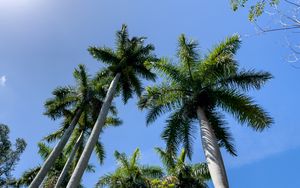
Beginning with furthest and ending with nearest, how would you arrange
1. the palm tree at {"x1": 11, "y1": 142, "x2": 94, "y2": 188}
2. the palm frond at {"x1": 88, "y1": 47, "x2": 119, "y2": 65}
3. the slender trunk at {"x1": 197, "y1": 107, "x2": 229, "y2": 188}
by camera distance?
the palm tree at {"x1": 11, "y1": 142, "x2": 94, "y2": 188} → the palm frond at {"x1": 88, "y1": 47, "x2": 119, "y2": 65} → the slender trunk at {"x1": 197, "y1": 107, "x2": 229, "y2": 188}

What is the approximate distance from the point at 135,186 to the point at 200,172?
392 centimetres

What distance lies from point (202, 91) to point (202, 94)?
14cm

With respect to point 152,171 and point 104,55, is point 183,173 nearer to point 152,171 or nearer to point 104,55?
point 152,171

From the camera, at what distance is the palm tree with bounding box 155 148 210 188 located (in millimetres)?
21422

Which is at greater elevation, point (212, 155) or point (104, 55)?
point (104, 55)

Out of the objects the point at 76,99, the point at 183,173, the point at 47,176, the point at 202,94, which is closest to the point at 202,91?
the point at 202,94

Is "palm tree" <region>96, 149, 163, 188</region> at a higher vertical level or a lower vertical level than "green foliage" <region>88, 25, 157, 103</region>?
lower

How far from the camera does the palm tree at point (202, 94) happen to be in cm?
1825

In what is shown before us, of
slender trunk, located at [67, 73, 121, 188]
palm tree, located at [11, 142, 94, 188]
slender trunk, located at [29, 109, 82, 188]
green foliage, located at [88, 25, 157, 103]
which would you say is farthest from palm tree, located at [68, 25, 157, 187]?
palm tree, located at [11, 142, 94, 188]

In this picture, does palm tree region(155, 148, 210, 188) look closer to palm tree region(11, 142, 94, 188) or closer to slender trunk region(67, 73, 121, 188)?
slender trunk region(67, 73, 121, 188)

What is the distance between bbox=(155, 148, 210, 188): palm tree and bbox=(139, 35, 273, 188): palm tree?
2392 millimetres

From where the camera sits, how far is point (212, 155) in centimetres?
1538

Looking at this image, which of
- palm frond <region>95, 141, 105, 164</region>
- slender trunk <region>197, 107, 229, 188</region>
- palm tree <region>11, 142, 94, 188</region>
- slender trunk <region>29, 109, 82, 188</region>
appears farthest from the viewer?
palm frond <region>95, 141, 105, 164</region>

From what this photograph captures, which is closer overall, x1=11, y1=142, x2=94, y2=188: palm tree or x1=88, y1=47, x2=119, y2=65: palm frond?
x1=88, y1=47, x2=119, y2=65: palm frond
